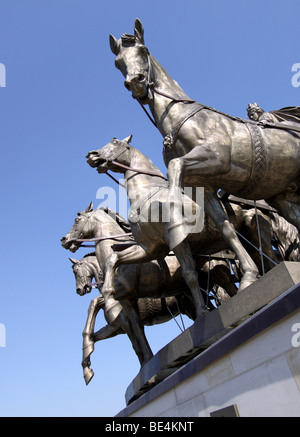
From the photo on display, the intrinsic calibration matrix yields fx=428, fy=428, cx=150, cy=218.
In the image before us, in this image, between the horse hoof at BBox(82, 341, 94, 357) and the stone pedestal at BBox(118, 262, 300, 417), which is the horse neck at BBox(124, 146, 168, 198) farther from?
the horse hoof at BBox(82, 341, 94, 357)

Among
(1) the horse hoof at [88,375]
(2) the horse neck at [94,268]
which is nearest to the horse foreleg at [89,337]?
(1) the horse hoof at [88,375]

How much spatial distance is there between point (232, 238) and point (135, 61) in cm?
292

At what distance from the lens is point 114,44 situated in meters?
6.45

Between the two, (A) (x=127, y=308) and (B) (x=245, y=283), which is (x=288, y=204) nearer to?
(B) (x=245, y=283)

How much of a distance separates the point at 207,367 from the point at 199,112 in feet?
10.4

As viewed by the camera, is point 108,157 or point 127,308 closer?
point 108,157

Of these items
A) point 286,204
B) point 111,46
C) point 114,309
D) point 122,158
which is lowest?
point 114,309

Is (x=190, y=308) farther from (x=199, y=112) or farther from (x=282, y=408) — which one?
(x=282, y=408)

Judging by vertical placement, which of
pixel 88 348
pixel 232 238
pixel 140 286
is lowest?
pixel 232 238

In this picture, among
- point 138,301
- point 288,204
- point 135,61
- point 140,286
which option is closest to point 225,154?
point 288,204

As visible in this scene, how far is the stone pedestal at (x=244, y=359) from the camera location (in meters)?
3.07

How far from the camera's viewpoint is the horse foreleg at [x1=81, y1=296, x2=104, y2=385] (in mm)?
8430

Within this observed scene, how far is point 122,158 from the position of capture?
7715mm
